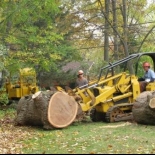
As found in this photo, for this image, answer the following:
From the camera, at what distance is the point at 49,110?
10586 mm

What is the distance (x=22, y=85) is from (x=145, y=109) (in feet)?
27.0

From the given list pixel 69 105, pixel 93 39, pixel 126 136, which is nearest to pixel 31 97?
pixel 69 105

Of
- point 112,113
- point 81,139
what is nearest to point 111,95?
point 112,113

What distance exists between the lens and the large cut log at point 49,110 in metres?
10.6

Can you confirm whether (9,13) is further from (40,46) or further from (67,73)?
(67,73)

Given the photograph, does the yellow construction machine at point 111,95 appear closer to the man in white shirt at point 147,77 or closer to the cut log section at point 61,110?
the man in white shirt at point 147,77

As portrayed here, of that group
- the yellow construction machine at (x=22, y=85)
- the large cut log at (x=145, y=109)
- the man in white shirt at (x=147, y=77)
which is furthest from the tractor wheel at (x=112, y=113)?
the yellow construction machine at (x=22, y=85)

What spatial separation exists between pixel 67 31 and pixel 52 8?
863cm

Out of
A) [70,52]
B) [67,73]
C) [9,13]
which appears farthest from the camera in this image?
[67,73]

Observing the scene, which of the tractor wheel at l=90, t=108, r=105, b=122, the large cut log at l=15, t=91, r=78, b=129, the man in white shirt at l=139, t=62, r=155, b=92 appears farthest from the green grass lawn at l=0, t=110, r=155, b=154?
the man in white shirt at l=139, t=62, r=155, b=92

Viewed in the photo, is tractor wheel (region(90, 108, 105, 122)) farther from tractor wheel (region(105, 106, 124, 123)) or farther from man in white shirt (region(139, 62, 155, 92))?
man in white shirt (region(139, 62, 155, 92))

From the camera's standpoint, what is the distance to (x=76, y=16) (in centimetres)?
2411

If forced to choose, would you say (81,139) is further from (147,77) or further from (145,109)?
(147,77)

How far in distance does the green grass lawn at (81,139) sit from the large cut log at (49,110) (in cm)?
22
